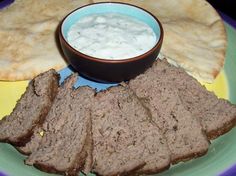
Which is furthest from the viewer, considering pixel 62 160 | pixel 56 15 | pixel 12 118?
pixel 56 15

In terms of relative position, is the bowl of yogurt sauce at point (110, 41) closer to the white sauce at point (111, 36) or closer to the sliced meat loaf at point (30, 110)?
the white sauce at point (111, 36)

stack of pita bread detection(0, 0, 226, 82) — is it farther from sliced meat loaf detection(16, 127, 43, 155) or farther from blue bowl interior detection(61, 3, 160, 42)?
sliced meat loaf detection(16, 127, 43, 155)

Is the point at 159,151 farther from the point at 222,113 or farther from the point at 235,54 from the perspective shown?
the point at 235,54

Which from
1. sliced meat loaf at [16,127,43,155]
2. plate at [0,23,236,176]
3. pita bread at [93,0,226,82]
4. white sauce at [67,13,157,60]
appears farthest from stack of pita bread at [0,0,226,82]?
sliced meat loaf at [16,127,43,155]

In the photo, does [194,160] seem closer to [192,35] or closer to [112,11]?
[192,35]

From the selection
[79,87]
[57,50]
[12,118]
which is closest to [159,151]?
[79,87]

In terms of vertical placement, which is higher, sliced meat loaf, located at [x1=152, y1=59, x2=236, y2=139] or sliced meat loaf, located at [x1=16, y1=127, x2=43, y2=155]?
sliced meat loaf, located at [x1=152, y1=59, x2=236, y2=139]

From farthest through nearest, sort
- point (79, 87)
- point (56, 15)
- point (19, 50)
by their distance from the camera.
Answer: point (56, 15), point (19, 50), point (79, 87)
